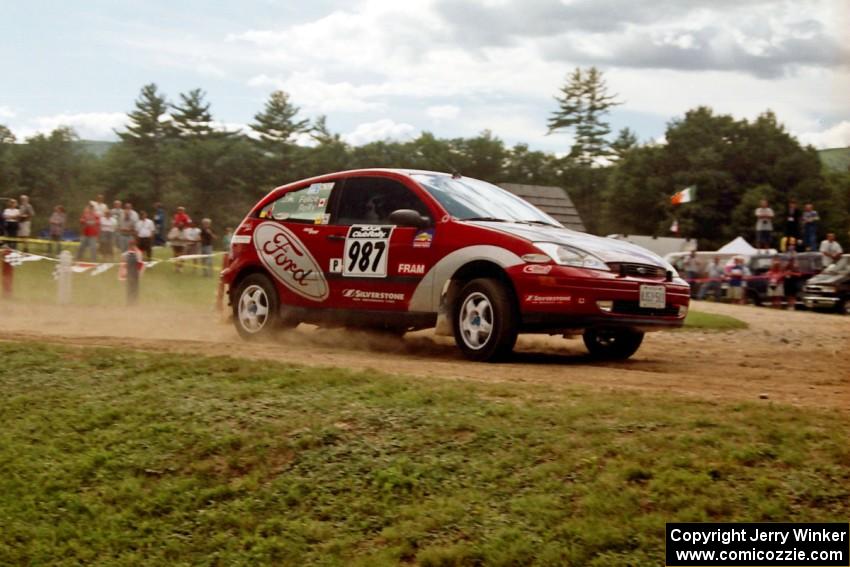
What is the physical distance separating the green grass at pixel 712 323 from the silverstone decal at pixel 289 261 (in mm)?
6321

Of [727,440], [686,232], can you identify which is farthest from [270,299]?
[686,232]

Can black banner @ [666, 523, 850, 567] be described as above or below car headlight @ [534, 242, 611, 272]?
below

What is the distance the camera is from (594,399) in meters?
6.16

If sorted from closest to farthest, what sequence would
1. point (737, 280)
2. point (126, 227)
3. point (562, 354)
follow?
point (562, 354) < point (126, 227) < point (737, 280)

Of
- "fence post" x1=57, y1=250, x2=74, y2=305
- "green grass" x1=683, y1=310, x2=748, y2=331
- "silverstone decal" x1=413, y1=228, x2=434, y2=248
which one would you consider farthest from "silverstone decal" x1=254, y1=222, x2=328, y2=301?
"fence post" x1=57, y1=250, x2=74, y2=305

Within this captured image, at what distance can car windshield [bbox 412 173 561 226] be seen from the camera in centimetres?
956

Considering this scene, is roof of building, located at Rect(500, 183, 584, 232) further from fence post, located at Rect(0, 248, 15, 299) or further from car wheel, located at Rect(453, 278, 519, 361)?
car wheel, located at Rect(453, 278, 519, 361)

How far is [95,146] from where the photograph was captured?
88188mm

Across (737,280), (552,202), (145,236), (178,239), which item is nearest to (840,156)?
(552,202)

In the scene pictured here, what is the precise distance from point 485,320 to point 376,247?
151 centimetres

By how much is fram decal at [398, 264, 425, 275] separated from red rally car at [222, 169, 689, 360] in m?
0.01

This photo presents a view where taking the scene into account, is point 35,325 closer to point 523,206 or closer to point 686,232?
point 523,206

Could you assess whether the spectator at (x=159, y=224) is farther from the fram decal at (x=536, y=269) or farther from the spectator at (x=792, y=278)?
the fram decal at (x=536, y=269)

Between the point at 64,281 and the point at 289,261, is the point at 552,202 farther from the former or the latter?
the point at 289,261
